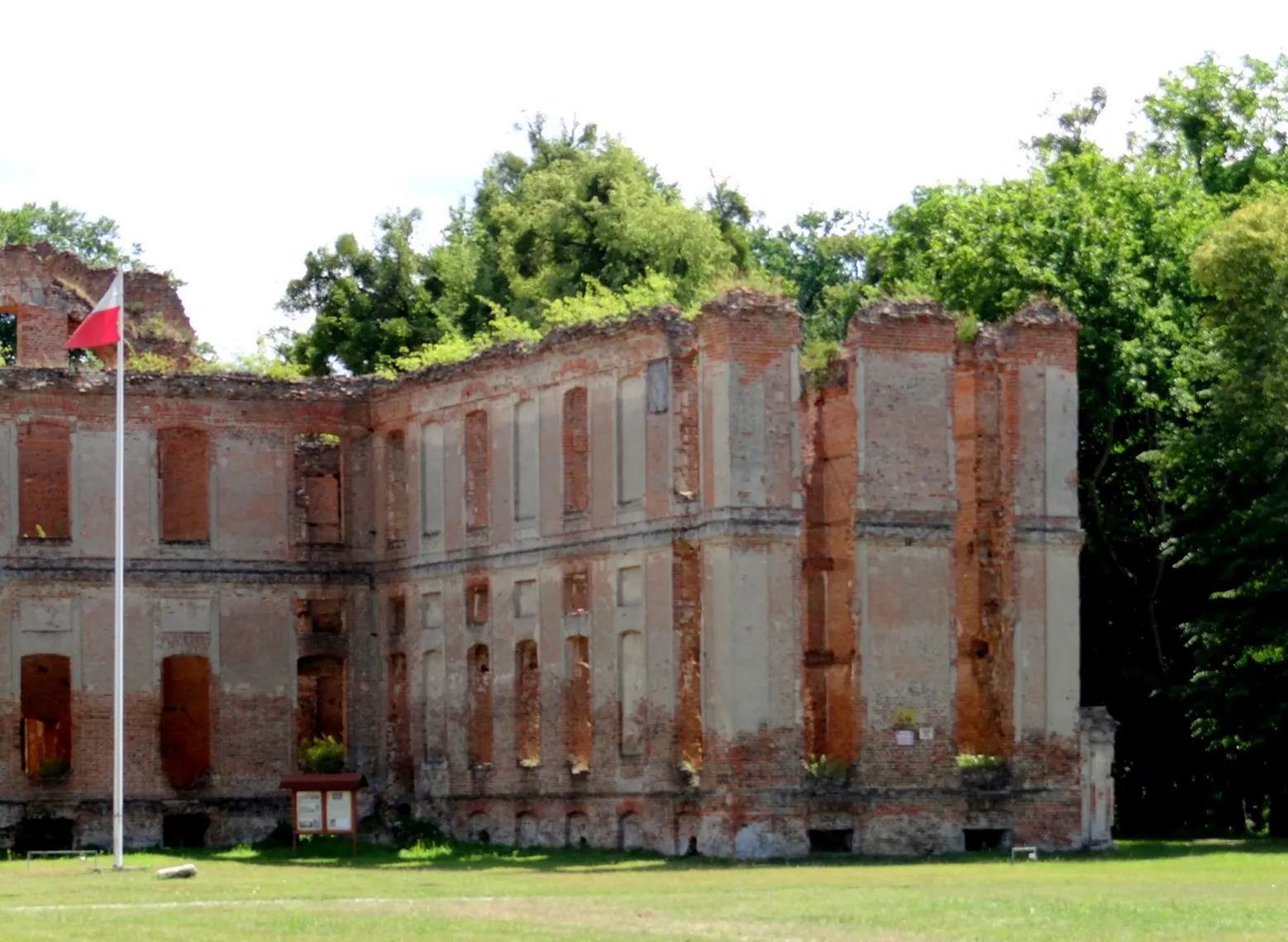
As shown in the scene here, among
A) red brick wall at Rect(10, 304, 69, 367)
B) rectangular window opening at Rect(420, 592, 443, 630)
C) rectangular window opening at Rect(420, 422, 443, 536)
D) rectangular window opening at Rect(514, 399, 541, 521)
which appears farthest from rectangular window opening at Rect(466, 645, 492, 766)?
red brick wall at Rect(10, 304, 69, 367)

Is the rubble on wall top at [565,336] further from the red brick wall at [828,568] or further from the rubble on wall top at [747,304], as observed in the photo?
the red brick wall at [828,568]

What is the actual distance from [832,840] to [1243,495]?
942cm

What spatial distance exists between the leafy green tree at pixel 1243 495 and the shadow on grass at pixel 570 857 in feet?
7.03

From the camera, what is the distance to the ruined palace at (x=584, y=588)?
42094mm

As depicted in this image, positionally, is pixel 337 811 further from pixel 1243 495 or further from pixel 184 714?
pixel 1243 495

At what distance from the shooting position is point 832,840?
1646 inches

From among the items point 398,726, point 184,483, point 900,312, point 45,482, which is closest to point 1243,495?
point 900,312

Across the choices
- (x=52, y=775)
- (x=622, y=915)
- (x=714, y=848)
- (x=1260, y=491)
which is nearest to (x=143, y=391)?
(x=52, y=775)

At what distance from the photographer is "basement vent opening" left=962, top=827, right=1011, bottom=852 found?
139ft

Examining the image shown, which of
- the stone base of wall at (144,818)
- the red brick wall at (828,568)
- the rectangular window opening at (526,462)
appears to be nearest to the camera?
the red brick wall at (828,568)

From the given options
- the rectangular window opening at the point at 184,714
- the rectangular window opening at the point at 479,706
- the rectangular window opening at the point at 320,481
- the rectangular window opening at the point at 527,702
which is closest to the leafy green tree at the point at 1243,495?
A: the rectangular window opening at the point at 527,702

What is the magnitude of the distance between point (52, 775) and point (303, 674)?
635cm

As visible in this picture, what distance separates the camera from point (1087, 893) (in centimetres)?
3173

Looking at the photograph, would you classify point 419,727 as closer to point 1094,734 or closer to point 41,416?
point 41,416
